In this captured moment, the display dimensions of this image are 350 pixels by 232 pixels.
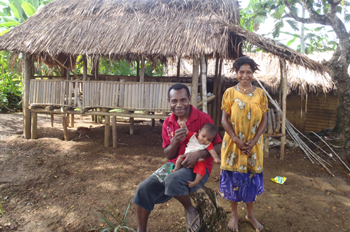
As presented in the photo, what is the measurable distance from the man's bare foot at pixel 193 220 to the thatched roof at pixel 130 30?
364 cm

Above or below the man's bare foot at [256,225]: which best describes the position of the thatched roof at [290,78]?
above

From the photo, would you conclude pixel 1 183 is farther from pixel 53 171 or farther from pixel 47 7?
pixel 47 7

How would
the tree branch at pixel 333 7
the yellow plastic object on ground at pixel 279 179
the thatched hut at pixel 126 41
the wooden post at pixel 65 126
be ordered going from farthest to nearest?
the wooden post at pixel 65 126
the tree branch at pixel 333 7
the thatched hut at pixel 126 41
the yellow plastic object on ground at pixel 279 179

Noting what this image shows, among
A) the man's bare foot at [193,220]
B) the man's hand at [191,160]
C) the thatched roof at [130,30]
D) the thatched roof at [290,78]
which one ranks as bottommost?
the man's bare foot at [193,220]

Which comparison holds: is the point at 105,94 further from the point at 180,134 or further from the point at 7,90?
the point at 7,90

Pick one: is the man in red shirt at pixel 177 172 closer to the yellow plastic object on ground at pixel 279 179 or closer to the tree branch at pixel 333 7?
the yellow plastic object on ground at pixel 279 179

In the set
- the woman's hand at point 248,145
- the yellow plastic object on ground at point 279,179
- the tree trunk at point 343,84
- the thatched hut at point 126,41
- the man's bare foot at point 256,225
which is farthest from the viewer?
the tree trunk at point 343,84

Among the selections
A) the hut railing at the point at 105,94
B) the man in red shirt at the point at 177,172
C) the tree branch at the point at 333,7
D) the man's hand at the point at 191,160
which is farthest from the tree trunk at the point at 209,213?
the tree branch at the point at 333,7

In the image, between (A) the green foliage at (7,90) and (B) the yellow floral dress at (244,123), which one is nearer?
(B) the yellow floral dress at (244,123)

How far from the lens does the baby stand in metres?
2.01

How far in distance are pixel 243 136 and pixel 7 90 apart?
36.9ft

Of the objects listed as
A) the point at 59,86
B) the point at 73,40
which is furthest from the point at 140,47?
the point at 59,86

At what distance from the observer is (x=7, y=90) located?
33.2 feet

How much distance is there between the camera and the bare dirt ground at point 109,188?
2.81 meters
